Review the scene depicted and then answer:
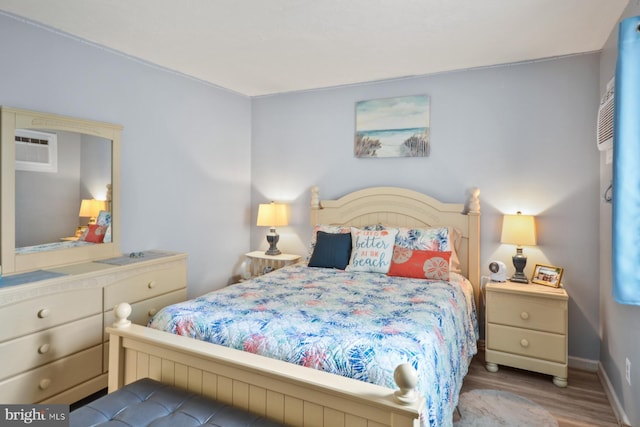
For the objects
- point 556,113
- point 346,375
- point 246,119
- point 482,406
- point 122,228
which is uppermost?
point 246,119

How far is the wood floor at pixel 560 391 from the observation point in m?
2.23

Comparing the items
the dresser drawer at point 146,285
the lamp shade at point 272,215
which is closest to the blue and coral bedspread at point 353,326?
the dresser drawer at point 146,285

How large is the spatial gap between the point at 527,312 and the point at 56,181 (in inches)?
139

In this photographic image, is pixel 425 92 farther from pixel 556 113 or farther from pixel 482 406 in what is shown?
pixel 482 406

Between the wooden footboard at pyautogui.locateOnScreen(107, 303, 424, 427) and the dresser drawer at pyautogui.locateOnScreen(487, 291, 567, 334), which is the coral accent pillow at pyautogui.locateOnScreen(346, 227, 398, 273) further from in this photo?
the wooden footboard at pyautogui.locateOnScreen(107, 303, 424, 427)

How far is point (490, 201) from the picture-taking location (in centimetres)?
323

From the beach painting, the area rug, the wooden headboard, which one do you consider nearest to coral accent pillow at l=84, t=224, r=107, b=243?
the wooden headboard

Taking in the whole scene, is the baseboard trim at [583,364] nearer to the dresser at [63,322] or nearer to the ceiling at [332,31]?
the ceiling at [332,31]

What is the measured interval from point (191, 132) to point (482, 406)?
337 cm

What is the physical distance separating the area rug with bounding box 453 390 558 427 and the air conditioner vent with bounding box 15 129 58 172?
3115 mm

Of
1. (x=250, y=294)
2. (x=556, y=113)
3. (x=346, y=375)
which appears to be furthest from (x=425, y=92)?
(x=346, y=375)

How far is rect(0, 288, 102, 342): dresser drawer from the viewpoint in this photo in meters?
1.98

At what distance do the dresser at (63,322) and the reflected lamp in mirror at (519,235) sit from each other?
280 cm

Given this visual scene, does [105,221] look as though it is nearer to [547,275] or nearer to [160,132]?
[160,132]
